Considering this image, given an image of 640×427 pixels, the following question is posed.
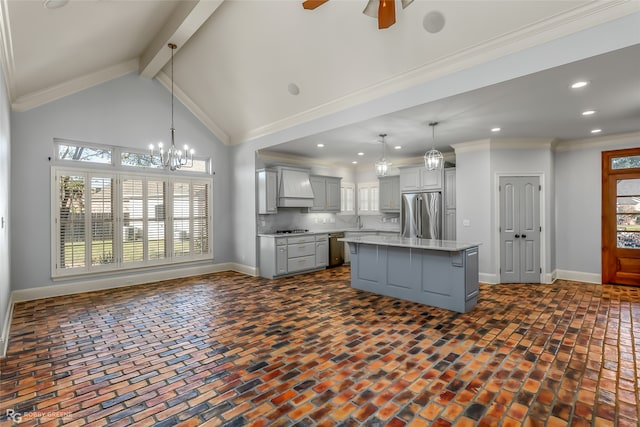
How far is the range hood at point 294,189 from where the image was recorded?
267 inches

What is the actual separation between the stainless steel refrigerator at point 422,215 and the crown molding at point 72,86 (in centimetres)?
619

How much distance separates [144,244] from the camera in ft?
19.8

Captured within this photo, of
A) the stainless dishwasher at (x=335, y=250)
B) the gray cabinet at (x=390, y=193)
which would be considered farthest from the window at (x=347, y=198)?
the stainless dishwasher at (x=335, y=250)

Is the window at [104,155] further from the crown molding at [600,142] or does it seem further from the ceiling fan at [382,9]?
the crown molding at [600,142]

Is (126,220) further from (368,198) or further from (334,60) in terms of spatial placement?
(368,198)

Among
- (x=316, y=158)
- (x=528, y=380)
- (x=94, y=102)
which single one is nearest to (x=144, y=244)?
(x=94, y=102)

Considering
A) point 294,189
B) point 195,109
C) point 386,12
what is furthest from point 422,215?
point 195,109

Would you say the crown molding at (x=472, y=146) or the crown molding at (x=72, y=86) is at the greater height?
the crown molding at (x=72, y=86)

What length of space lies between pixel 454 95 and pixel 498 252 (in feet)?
12.1

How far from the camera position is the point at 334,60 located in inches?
160

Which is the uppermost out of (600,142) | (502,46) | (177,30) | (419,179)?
(177,30)

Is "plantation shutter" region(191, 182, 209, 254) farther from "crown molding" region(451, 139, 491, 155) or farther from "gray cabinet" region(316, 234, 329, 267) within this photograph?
"crown molding" region(451, 139, 491, 155)

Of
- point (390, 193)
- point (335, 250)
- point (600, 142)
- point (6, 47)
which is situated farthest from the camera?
point (390, 193)

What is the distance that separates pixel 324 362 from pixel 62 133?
5694 millimetres
